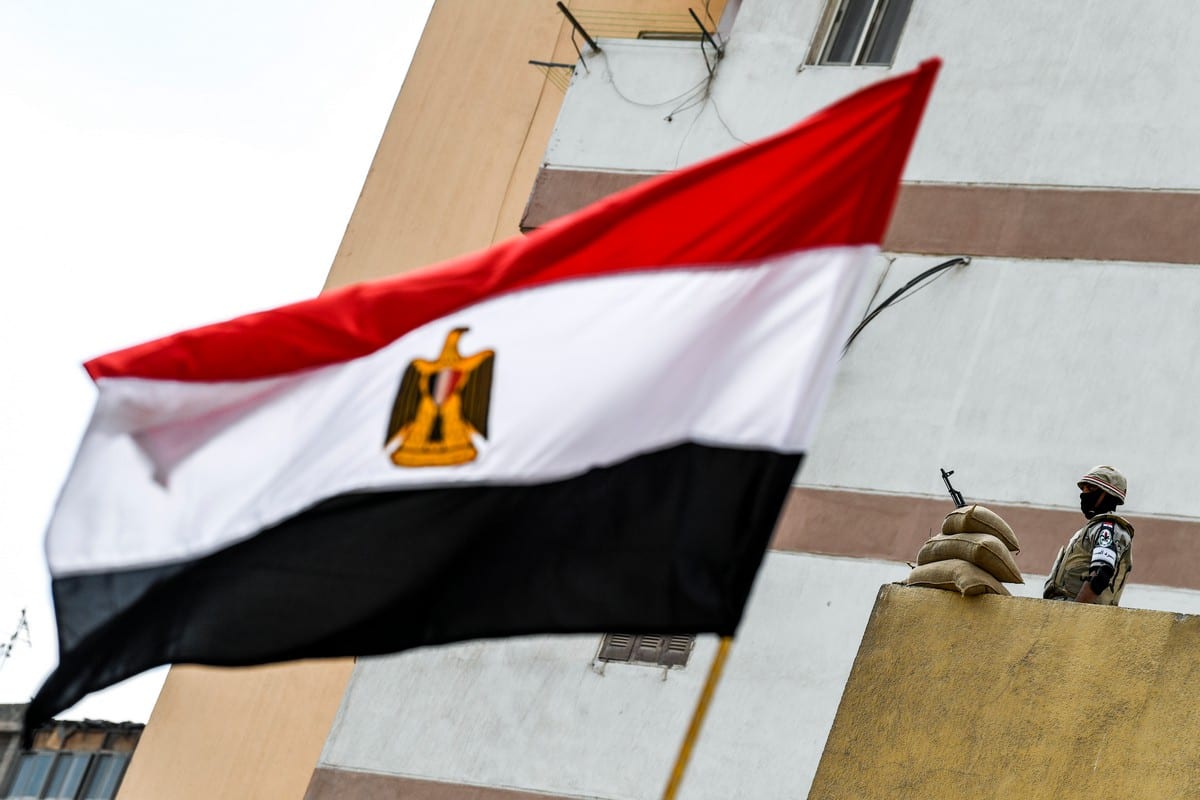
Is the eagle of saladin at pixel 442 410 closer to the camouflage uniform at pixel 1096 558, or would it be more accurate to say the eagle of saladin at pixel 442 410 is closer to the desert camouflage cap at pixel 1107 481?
the camouflage uniform at pixel 1096 558

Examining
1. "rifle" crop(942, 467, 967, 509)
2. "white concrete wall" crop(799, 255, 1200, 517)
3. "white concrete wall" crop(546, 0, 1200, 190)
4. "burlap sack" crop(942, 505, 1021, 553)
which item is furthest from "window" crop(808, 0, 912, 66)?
"burlap sack" crop(942, 505, 1021, 553)

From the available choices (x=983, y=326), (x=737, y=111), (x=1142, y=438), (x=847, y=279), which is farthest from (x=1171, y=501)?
(x=847, y=279)

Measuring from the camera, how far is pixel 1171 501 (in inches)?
477

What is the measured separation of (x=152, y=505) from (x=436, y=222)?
1130 centimetres

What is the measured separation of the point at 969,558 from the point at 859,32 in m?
7.19

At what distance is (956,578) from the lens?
8102mm

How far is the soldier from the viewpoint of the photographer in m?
8.19

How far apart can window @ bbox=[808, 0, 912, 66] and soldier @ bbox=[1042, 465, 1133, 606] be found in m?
6.70

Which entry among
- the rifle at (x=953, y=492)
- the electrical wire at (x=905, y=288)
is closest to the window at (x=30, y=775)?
the electrical wire at (x=905, y=288)

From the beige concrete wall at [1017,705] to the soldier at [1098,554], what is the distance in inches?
25.2

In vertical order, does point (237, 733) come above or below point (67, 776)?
above

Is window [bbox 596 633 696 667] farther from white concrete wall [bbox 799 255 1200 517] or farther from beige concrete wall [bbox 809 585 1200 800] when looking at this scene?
beige concrete wall [bbox 809 585 1200 800]

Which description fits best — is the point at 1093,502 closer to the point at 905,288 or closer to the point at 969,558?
the point at 969,558

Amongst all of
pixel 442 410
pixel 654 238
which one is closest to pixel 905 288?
pixel 654 238
